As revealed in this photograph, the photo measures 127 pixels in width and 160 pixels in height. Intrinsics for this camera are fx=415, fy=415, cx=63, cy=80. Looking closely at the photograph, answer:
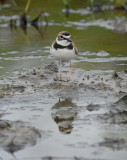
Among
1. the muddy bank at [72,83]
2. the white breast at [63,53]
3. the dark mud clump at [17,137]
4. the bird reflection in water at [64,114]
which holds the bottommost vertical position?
the muddy bank at [72,83]

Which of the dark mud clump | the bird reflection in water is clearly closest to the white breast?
the bird reflection in water

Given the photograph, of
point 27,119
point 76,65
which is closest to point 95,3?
point 76,65

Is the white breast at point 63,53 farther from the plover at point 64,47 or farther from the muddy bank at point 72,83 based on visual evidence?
the muddy bank at point 72,83

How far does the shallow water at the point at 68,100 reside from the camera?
537 centimetres

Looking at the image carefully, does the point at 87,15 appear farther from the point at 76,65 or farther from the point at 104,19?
the point at 76,65

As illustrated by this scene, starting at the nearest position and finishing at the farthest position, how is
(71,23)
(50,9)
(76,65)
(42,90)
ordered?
(42,90) < (76,65) < (71,23) < (50,9)

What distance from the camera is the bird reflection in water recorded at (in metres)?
6.16

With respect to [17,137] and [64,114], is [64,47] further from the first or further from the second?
[17,137]

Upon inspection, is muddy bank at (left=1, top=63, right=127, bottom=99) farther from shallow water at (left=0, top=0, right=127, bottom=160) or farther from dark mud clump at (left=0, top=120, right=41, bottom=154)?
dark mud clump at (left=0, top=120, right=41, bottom=154)

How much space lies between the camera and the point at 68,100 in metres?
7.59

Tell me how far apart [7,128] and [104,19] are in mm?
11744

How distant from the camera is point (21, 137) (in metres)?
5.61

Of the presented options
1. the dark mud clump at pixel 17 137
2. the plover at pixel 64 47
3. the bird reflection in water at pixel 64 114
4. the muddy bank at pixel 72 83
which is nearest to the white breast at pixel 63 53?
the plover at pixel 64 47

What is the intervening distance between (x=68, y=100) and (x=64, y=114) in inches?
33.0
